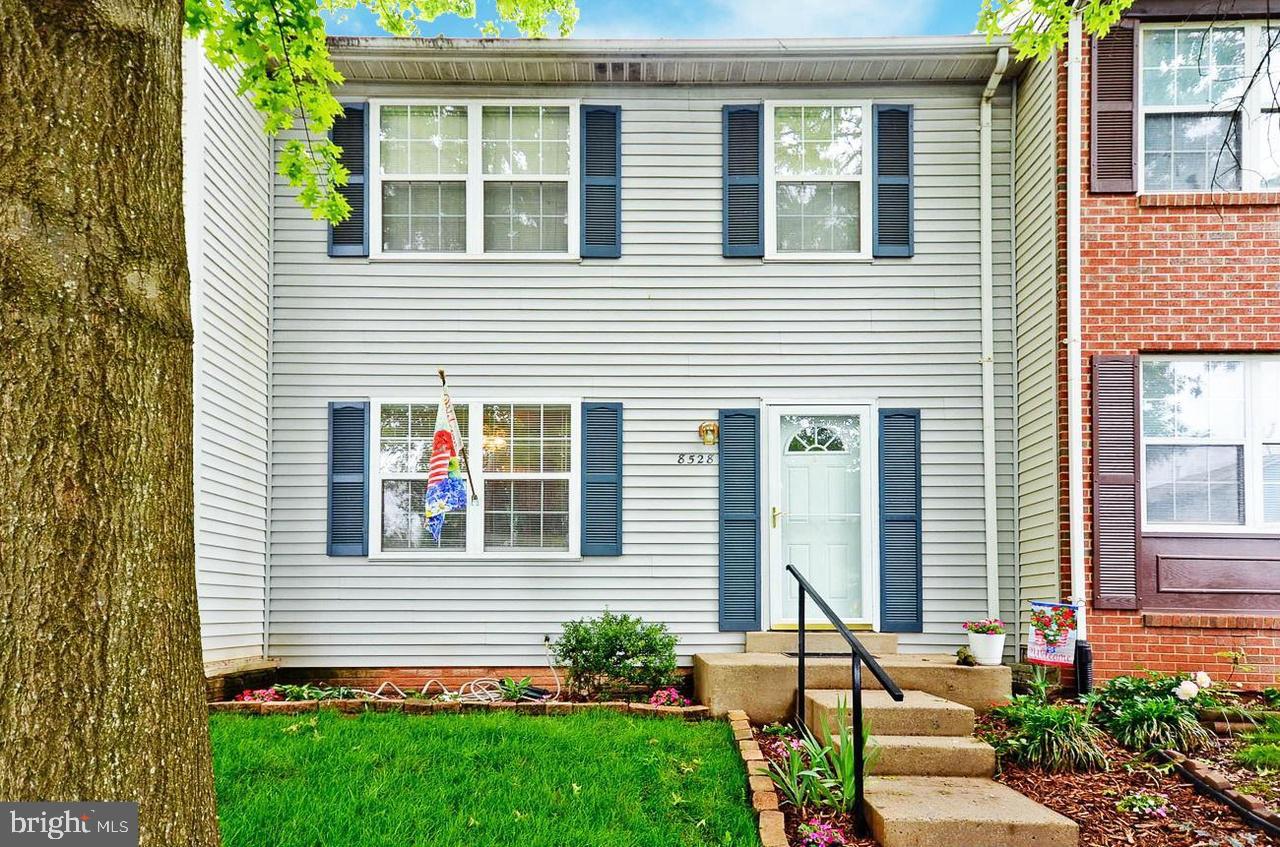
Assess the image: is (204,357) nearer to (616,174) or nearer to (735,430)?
(616,174)

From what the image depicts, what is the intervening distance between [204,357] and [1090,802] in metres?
5.97

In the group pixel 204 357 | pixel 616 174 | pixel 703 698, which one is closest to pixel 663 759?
pixel 703 698

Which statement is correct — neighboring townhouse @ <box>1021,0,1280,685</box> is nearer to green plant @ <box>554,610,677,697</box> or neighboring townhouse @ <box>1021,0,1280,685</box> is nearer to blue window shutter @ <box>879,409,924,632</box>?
blue window shutter @ <box>879,409,924,632</box>

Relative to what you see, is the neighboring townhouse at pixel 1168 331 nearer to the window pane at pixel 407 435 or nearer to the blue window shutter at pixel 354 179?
the window pane at pixel 407 435

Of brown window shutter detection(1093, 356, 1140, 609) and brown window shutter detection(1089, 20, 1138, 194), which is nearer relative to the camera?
brown window shutter detection(1093, 356, 1140, 609)

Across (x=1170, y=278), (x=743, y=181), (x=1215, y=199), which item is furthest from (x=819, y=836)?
(x=1215, y=199)

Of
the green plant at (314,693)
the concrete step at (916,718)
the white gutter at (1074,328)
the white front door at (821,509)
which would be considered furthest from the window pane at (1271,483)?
the green plant at (314,693)

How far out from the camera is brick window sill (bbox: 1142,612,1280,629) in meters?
6.17

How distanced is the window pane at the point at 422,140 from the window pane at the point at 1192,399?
5591 mm

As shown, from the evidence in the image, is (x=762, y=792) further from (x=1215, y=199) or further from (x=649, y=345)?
(x=1215, y=199)

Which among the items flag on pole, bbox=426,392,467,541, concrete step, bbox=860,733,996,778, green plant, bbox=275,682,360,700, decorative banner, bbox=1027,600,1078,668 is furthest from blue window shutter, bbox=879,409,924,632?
green plant, bbox=275,682,360,700

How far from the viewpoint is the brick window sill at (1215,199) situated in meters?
6.45

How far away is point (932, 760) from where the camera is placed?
15.4 feet

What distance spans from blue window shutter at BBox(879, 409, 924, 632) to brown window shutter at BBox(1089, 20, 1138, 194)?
2.26m
